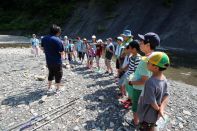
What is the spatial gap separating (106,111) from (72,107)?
1.01 meters

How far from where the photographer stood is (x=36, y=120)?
8.81 meters

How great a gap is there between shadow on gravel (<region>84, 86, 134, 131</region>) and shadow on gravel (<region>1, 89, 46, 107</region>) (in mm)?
1548

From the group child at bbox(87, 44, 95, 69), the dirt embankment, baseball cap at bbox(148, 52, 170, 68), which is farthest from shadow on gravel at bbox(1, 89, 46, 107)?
the dirt embankment

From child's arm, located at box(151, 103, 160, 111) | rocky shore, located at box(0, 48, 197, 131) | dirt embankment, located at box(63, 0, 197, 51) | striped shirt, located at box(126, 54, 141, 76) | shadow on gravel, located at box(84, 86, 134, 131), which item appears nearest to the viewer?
child's arm, located at box(151, 103, 160, 111)

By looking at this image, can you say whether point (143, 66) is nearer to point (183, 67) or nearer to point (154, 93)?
Answer: point (154, 93)

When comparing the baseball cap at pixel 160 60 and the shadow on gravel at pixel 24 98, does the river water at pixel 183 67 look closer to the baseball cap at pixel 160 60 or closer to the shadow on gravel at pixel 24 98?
the shadow on gravel at pixel 24 98

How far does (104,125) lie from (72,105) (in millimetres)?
1574

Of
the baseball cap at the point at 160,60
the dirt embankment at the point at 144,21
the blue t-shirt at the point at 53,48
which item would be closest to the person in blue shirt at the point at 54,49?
the blue t-shirt at the point at 53,48

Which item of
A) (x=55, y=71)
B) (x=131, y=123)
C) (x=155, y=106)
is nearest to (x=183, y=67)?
(x=55, y=71)

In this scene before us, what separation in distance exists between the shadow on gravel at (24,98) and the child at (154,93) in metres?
5.33

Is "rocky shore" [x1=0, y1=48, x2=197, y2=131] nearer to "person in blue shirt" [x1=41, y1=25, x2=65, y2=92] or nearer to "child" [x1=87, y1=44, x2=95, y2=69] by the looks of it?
"person in blue shirt" [x1=41, y1=25, x2=65, y2=92]

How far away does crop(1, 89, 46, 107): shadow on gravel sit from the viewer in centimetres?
1038

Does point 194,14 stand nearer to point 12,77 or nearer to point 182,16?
point 182,16

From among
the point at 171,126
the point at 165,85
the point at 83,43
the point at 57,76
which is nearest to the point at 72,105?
the point at 57,76
